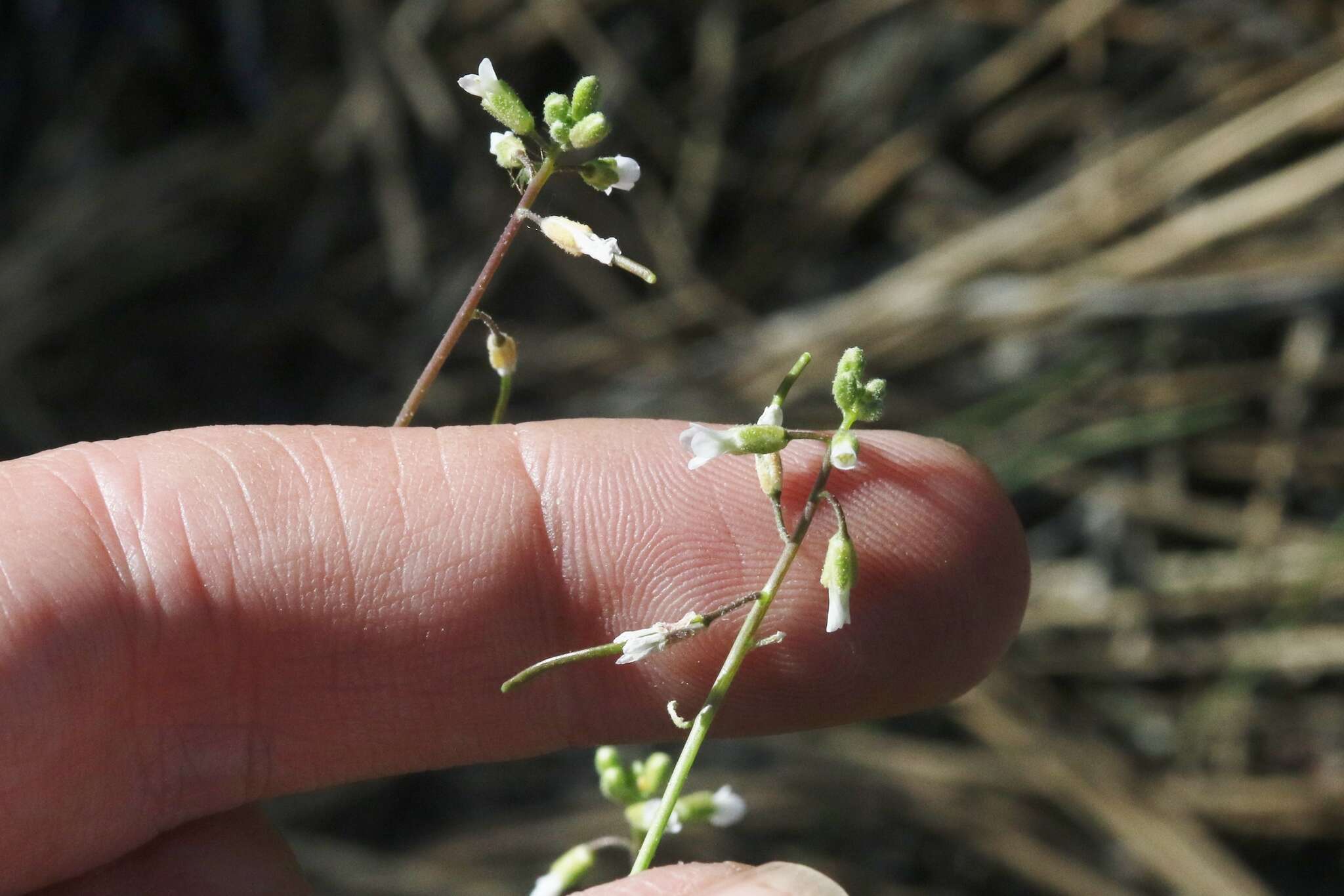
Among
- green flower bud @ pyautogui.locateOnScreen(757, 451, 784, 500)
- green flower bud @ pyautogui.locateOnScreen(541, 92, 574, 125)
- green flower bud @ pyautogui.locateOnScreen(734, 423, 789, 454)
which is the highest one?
green flower bud @ pyautogui.locateOnScreen(541, 92, 574, 125)

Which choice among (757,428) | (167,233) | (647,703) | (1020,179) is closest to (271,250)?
(167,233)

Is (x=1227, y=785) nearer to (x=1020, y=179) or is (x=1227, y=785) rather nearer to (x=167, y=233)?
(x=1020, y=179)

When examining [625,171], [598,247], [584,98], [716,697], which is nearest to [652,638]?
[716,697]

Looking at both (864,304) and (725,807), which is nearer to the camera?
(725,807)

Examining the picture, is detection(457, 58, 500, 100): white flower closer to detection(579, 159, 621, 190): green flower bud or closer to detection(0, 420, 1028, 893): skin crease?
detection(579, 159, 621, 190): green flower bud

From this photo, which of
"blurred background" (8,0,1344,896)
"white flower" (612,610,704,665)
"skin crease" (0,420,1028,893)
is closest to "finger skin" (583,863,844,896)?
"white flower" (612,610,704,665)

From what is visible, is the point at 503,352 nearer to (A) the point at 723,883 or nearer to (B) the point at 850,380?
(B) the point at 850,380

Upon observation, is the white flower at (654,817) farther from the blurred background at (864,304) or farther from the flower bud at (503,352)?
the blurred background at (864,304)
